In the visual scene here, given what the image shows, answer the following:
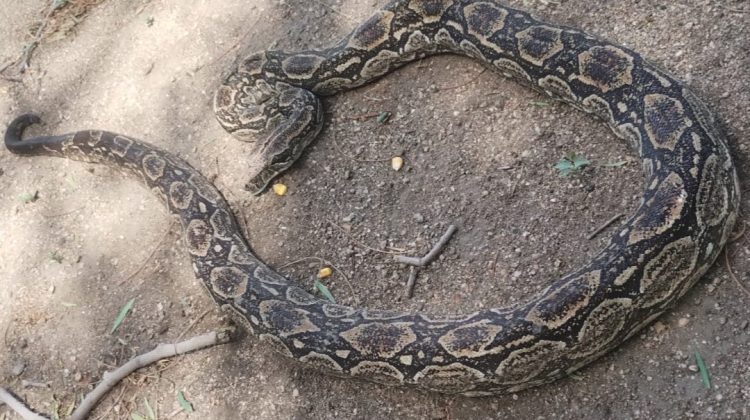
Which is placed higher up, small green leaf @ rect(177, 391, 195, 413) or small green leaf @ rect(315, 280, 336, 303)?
small green leaf @ rect(315, 280, 336, 303)

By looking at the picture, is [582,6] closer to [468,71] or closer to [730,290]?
[468,71]

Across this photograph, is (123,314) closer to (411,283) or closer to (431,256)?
(411,283)

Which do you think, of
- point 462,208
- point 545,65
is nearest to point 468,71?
point 545,65

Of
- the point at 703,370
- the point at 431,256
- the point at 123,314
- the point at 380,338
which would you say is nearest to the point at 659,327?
the point at 703,370

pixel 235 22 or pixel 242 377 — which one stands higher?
pixel 235 22

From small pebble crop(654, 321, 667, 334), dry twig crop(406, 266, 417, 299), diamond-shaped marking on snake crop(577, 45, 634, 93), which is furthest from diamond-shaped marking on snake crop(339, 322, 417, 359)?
diamond-shaped marking on snake crop(577, 45, 634, 93)

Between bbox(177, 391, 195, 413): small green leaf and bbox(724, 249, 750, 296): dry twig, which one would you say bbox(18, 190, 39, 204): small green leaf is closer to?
bbox(177, 391, 195, 413): small green leaf
